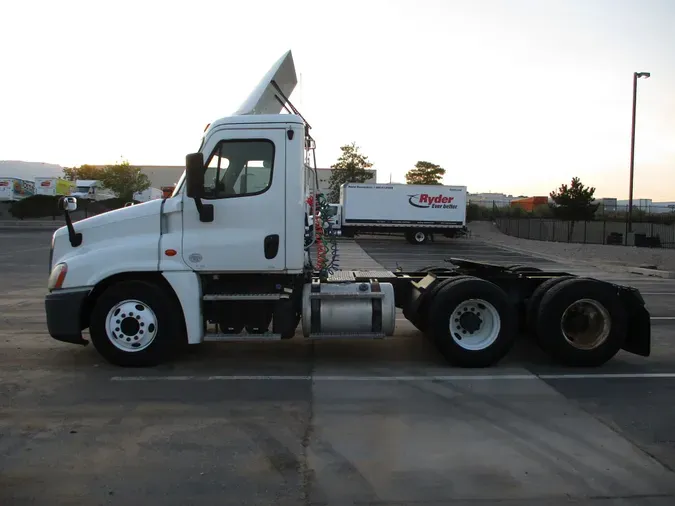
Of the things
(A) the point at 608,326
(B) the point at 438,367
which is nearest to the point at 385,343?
(B) the point at 438,367

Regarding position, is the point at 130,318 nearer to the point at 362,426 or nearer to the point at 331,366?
the point at 331,366

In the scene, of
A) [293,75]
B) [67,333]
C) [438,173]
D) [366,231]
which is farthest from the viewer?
[438,173]

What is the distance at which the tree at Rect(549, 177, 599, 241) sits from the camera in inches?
1722

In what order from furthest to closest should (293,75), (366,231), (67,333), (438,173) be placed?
(438,173), (366,231), (293,75), (67,333)

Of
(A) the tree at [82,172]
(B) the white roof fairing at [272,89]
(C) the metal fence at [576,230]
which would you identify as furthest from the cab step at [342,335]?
(A) the tree at [82,172]

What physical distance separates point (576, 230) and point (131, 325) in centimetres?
4234

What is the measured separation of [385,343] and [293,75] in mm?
4004

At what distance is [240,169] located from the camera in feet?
21.2

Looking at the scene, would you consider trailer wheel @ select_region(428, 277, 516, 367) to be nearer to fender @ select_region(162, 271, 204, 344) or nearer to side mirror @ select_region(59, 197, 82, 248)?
fender @ select_region(162, 271, 204, 344)

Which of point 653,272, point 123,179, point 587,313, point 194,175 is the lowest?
point 653,272

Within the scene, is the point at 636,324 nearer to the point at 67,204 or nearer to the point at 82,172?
the point at 67,204

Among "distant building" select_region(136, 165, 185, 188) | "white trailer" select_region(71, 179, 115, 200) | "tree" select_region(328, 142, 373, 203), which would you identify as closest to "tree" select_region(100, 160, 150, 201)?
"white trailer" select_region(71, 179, 115, 200)

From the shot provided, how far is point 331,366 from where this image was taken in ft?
22.6

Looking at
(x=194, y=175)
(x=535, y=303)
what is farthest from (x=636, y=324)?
(x=194, y=175)
